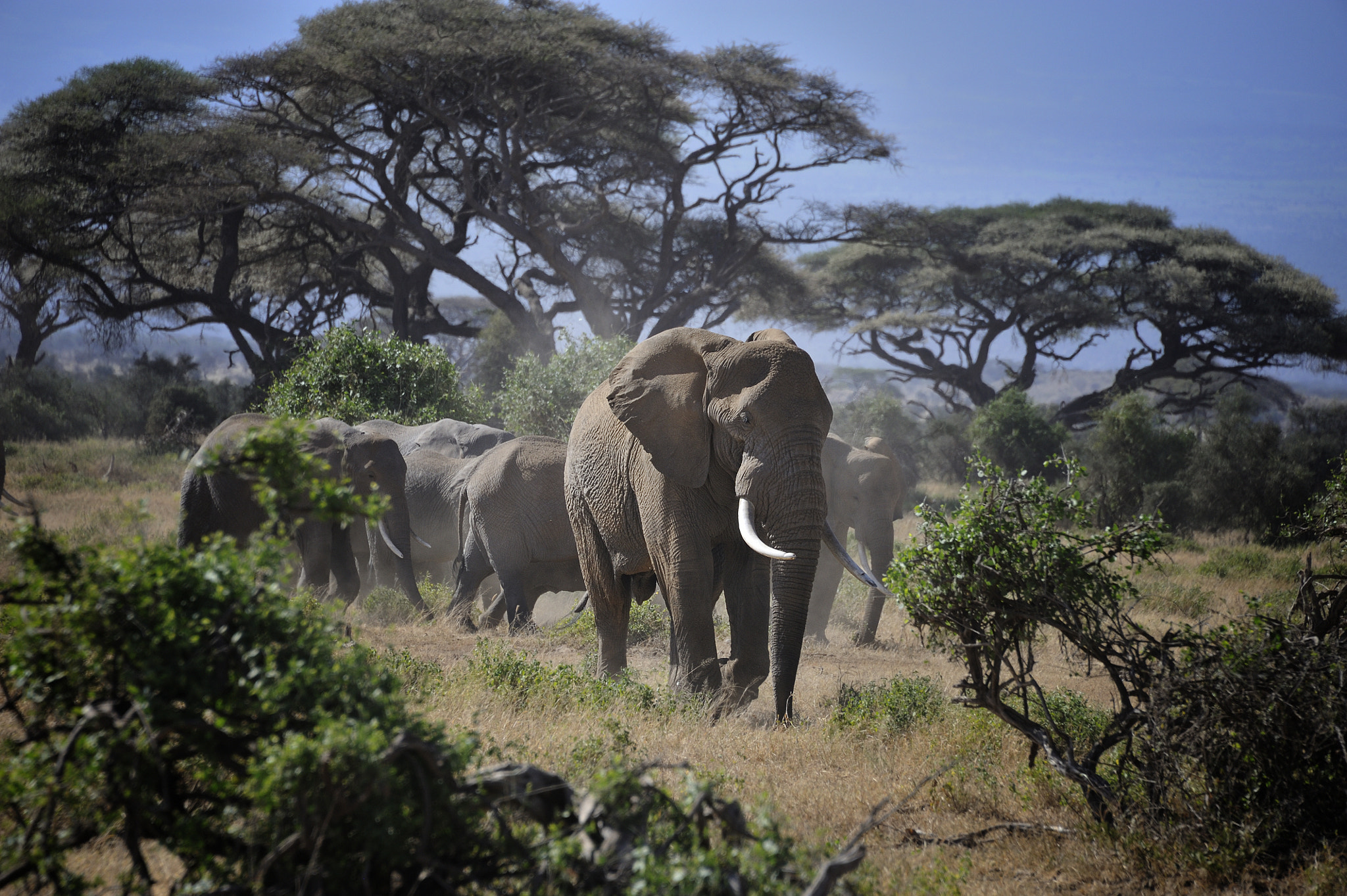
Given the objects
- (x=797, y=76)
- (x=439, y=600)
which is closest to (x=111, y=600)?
(x=439, y=600)

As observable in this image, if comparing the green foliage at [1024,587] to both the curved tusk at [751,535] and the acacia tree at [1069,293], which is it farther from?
the acacia tree at [1069,293]

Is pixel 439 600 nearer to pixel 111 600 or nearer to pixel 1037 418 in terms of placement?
pixel 111 600

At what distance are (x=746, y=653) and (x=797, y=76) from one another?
21.9 metres

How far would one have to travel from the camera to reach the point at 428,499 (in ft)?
38.9

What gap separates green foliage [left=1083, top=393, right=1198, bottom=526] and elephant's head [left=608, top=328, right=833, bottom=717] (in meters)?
15.9

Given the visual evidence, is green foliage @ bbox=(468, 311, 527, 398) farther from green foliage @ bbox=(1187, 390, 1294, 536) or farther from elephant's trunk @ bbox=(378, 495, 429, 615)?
elephant's trunk @ bbox=(378, 495, 429, 615)

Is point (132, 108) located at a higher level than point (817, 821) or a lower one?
higher

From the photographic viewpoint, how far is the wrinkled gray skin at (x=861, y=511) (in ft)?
36.3

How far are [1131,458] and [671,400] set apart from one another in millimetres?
17262

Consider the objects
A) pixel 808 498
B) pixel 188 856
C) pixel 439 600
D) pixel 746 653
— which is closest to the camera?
pixel 188 856

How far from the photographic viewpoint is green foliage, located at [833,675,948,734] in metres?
5.96

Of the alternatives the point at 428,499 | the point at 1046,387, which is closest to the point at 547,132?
the point at 428,499

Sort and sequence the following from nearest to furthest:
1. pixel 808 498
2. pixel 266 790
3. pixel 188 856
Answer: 1. pixel 266 790
2. pixel 188 856
3. pixel 808 498

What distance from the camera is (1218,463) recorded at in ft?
63.3
